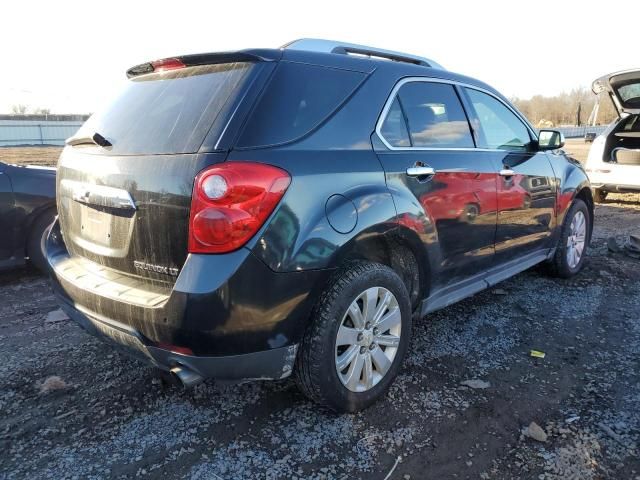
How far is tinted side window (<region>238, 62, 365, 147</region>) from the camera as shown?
221cm

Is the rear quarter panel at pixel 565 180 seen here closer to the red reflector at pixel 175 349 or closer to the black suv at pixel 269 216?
the black suv at pixel 269 216

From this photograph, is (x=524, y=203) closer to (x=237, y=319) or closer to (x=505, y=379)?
(x=505, y=379)

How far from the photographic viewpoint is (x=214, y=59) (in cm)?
243

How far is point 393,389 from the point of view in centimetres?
288

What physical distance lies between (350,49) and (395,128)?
0.58m

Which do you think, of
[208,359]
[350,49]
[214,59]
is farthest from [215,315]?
[350,49]

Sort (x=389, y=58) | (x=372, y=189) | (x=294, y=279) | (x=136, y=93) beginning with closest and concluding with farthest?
(x=294, y=279), (x=372, y=189), (x=136, y=93), (x=389, y=58)

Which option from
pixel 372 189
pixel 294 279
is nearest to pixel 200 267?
pixel 294 279

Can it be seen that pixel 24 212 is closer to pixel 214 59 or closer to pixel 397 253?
pixel 214 59

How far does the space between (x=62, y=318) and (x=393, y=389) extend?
8.73 ft

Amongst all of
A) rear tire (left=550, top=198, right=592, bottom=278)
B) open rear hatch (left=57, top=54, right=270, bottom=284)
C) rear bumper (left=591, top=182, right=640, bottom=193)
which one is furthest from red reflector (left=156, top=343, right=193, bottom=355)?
rear bumper (left=591, top=182, right=640, bottom=193)

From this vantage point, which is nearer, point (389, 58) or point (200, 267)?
point (200, 267)

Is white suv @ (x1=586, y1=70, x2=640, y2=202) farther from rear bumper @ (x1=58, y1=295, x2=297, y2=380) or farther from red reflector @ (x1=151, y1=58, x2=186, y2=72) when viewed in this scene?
rear bumper @ (x1=58, y1=295, x2=297, y2=380)

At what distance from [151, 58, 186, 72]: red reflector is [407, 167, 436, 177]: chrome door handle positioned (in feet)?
4.34
